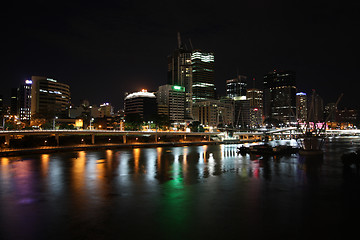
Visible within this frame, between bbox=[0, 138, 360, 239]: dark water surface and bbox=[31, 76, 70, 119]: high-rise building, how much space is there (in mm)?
136104

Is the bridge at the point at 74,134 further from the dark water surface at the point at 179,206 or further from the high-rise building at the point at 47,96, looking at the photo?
the high-rise building at the point at 47,96

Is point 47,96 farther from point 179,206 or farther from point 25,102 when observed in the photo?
point 179,206

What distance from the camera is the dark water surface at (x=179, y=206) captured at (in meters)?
16.5

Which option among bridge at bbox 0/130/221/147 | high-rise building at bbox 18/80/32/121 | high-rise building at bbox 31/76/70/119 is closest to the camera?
bridge at bbox 0/130/221/147

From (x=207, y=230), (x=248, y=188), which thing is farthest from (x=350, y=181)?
(x=207, y=230)

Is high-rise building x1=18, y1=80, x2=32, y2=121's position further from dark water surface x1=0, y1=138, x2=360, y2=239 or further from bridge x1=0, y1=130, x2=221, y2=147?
dark water surface x1=0, y1=138, x2=360, y2=239

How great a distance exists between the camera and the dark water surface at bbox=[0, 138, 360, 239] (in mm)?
16500

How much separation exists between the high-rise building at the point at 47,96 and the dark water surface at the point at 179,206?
5358 inches

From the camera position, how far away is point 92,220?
1830cm

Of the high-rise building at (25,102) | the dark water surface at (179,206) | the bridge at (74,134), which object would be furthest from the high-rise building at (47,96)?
the dark water surface at (179,206)

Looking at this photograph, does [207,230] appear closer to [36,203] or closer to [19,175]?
[36,203]

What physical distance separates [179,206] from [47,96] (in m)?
161

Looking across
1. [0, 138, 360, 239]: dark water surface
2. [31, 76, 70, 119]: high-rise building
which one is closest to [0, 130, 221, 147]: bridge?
[0, 138, 360, 239]: dark water surface

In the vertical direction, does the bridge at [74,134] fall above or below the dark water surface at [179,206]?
above
